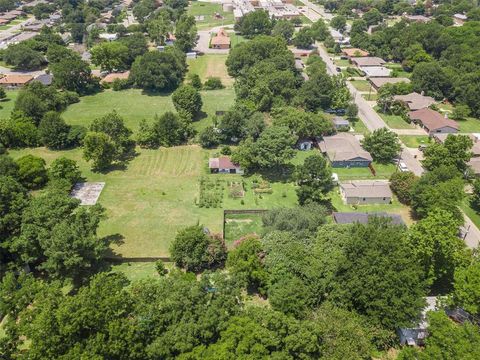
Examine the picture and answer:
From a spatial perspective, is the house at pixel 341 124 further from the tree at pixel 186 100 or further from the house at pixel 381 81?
the tree at pixel 186 100

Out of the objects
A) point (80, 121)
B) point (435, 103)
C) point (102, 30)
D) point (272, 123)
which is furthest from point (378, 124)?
point (102, 30)

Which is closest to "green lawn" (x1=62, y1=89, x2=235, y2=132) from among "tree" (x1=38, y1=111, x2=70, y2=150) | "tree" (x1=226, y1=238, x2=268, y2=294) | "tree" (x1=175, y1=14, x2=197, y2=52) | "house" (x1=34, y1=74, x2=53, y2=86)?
"tree" (x1=38, y1=111, x2=70, y2=150)

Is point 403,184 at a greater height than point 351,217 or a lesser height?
greater

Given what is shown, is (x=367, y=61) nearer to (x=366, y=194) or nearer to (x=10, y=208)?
(x=366, y=194)

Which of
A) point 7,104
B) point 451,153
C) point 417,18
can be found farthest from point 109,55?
point 417,18

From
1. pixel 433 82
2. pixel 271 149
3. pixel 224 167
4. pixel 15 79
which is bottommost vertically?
pixel 15 79

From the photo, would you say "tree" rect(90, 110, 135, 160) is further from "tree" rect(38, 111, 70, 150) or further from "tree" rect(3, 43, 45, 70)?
"tree" rect(3, 43, 45, 70)
